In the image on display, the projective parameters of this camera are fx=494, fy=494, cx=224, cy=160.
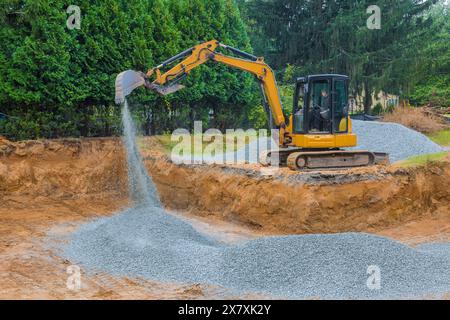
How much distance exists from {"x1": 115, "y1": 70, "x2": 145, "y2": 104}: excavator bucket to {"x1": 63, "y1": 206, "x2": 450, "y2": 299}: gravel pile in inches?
124

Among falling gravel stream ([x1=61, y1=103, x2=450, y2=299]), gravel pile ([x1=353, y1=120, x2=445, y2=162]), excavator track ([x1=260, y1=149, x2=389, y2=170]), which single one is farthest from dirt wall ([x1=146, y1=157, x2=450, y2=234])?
gravel pile ([x1=353, y1=120, x2=445, y2=162])

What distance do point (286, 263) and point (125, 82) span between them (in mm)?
5485

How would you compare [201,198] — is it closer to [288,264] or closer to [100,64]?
[288,264]

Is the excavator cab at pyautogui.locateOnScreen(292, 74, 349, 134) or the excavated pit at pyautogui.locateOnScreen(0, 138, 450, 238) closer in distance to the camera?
the excavated pit at pyautogui.locateOnScreen(0, 138, 450, 238)

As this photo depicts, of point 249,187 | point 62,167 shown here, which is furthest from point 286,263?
point 62,167

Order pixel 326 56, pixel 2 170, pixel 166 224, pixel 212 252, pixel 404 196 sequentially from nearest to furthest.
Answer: pixel 212 252, pixel 166 224, pixel 404 196, pixel 2 170, pixel 326 56

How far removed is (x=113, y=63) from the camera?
15.8m

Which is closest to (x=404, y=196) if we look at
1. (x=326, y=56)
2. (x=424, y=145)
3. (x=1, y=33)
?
(x=424, y=145)

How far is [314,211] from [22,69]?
8.94 meters

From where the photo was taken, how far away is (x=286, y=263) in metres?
7.69

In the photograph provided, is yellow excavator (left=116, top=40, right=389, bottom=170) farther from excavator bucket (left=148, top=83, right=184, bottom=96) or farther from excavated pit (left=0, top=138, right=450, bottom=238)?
excavated pit (left=0, top=138, right=450, bottom=238)

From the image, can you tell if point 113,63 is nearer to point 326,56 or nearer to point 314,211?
point 314,211

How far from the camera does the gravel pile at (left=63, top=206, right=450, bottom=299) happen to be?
7.09 meters

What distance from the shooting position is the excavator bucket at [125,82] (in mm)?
10586
